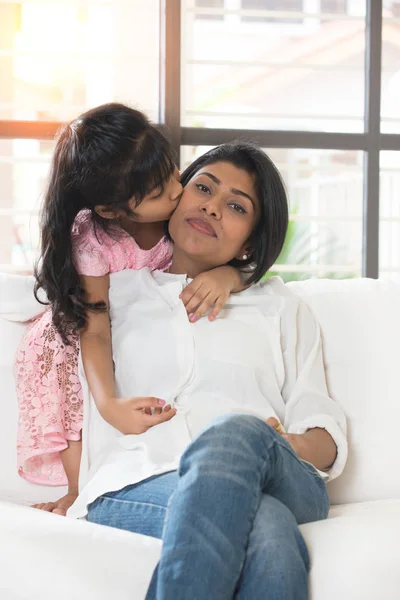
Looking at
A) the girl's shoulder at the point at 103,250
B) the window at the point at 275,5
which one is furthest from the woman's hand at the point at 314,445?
the window at the point at 275,5

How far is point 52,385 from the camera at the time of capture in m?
1.67

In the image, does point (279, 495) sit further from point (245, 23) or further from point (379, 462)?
point (245, 23)

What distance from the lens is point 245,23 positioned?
15.4ft

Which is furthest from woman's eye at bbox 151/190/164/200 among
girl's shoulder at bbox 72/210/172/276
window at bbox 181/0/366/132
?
window at bbox 181/0/366/132

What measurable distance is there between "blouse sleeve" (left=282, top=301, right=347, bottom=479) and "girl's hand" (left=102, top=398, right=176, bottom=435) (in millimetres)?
258

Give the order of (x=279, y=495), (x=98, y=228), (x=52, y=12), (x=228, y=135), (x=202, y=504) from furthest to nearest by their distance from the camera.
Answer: (x=52, y=12)
(x=228, y=135)
(x=98, y=228)
(x=279, y=495)
(x=202, y=504)

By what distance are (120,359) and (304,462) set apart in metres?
0.44

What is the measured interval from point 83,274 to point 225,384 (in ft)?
1.22

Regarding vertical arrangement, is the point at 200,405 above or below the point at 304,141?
below

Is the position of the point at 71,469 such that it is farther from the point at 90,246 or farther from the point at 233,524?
the point at 233,524

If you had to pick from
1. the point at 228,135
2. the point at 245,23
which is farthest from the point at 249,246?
the point at 245,23

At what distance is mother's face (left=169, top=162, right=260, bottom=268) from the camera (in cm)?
167

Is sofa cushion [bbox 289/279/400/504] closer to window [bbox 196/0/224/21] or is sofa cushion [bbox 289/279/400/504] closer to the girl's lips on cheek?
the girl's lips on cheek

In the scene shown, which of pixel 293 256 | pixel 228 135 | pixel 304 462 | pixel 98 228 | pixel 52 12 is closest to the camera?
pixel 304 462
